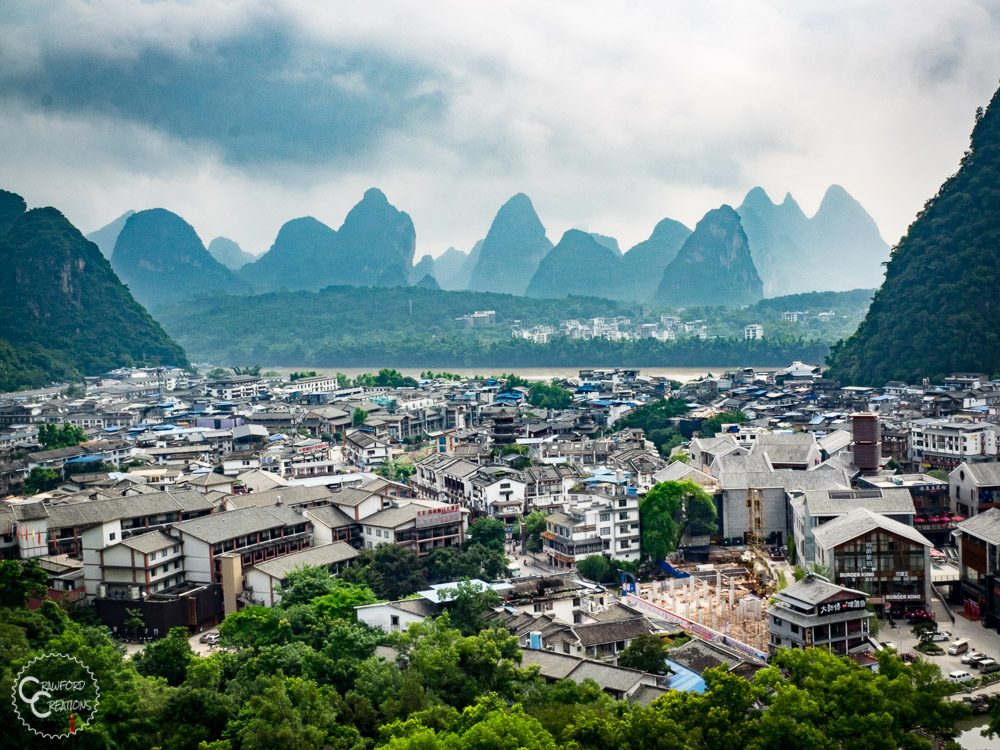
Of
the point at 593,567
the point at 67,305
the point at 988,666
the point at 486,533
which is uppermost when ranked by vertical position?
the point at 67,305

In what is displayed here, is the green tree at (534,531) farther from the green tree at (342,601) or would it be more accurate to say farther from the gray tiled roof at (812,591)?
the gray tiled roof at (812,591)

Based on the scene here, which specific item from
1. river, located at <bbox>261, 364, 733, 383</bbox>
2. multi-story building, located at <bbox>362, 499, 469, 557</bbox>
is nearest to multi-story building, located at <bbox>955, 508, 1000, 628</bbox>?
multi-story building, located at <bbox>362, 499, 469, 557</bbox>

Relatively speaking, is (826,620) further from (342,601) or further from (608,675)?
(342,601)

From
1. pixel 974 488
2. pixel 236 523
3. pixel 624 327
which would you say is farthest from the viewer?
pixel 624 327

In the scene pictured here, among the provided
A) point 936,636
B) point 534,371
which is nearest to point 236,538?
point 936,636

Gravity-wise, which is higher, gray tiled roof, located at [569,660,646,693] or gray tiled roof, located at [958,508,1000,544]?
gray tiled roof, located at [958,508,1000,544]

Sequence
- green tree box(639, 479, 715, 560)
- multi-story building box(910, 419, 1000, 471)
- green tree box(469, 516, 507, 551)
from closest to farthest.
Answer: green tree box(469, 516, 507, 551), green tree box(639, 479, 715, 560), multi-story building box(910, 419, 1000, 471)

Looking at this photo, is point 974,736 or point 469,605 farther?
point 469,605

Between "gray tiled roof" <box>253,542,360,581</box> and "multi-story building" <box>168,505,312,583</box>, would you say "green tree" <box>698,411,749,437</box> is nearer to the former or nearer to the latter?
"gray tiled roof" <box>253,542,360,581</box>

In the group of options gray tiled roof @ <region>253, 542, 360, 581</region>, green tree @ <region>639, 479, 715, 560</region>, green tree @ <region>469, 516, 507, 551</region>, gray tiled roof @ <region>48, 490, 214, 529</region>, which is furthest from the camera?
green tree @ <region>639, 479, 715, 560</region>
